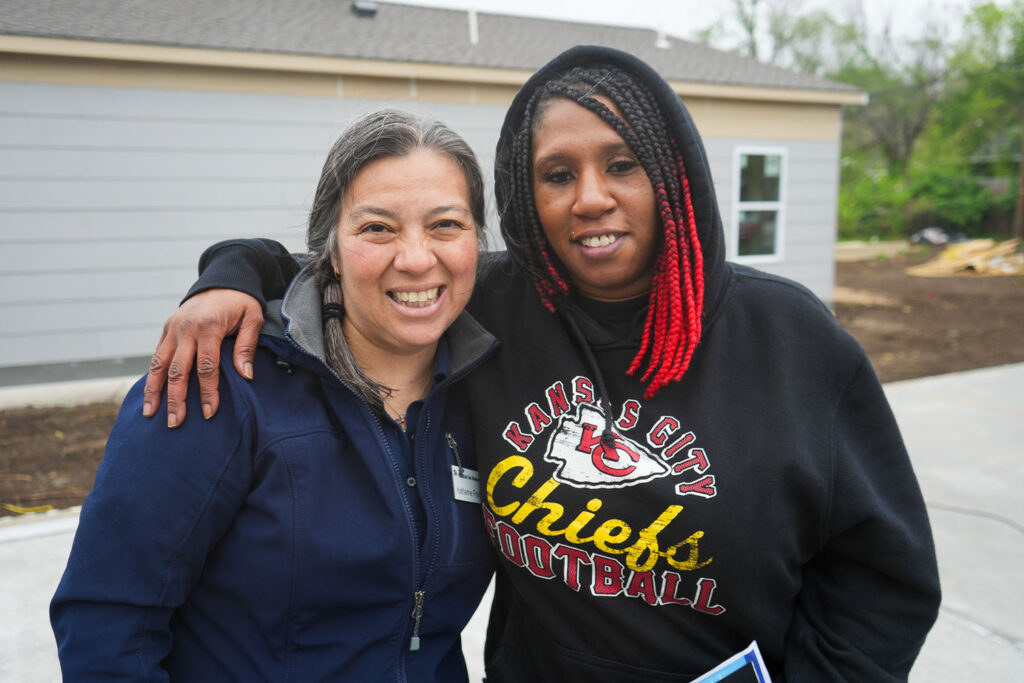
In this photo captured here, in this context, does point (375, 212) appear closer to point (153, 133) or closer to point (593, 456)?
point (593, 456)

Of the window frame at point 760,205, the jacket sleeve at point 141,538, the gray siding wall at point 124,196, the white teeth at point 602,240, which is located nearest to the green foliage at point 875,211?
the window frame at point 760,205

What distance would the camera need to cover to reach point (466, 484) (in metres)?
1.62

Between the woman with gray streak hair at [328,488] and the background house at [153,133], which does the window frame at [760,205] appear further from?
the woman with gray streak hair at [328,488]

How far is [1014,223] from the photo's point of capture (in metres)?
21.3

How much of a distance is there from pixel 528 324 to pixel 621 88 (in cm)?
56

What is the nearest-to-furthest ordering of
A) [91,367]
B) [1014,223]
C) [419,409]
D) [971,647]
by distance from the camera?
[419,409] → [971,647] → [91,367] → [1014,223]

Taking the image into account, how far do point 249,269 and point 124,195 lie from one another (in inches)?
220

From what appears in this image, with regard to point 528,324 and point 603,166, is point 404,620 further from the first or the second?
point 603,166

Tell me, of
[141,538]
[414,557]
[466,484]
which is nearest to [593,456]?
[466,484]

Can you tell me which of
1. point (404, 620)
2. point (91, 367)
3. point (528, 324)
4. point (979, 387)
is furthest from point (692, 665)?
point (91, 367)

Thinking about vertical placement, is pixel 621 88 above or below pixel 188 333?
above

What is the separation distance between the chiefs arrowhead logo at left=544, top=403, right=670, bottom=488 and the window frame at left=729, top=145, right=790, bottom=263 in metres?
8.07

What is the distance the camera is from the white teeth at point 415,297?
1.51 meters

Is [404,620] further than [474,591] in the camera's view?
No
